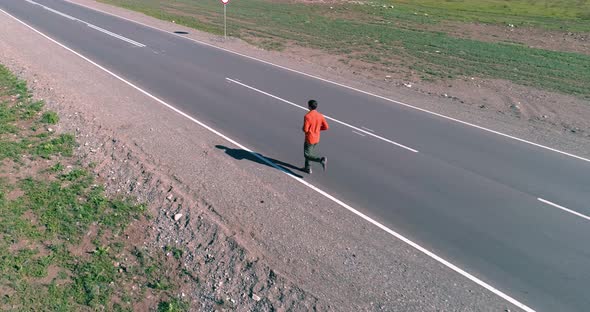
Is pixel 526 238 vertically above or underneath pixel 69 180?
above

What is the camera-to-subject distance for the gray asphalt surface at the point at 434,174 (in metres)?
8.38

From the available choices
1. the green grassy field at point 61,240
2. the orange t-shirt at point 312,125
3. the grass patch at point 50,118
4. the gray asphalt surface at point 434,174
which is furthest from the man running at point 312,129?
the grass patch at point 50,118

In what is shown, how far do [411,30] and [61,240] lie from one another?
35472 mm

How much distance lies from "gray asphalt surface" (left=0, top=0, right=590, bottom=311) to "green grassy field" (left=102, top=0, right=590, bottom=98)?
8.44 metres

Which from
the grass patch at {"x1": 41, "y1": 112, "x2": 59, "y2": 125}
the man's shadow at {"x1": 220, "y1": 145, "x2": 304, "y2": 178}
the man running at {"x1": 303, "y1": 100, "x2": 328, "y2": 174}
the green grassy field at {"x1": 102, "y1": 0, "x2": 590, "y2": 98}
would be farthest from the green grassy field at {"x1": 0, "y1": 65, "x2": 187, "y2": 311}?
the green grassy field at {"x1": 102, "y1": 0, "x2": 590, "y2": 98}

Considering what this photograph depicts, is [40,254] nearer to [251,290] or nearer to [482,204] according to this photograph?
Result: [251,290]

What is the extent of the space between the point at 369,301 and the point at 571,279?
3.26m

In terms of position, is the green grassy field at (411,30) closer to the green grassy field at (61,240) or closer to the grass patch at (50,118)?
the grass patch at (50,118)

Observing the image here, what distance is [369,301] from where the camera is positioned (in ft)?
23.9

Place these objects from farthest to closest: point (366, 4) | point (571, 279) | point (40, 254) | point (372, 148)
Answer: point (366, 4), point (372, 148), point (40, 254), point (571, 279)

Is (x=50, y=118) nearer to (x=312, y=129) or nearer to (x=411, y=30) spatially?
(x=312, y=129)

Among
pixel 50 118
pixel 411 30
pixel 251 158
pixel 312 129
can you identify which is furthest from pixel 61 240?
pixel 411 30

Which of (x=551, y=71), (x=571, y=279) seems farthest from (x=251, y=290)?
(x=551, y=71)

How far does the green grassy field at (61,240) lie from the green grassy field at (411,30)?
1640 cm
